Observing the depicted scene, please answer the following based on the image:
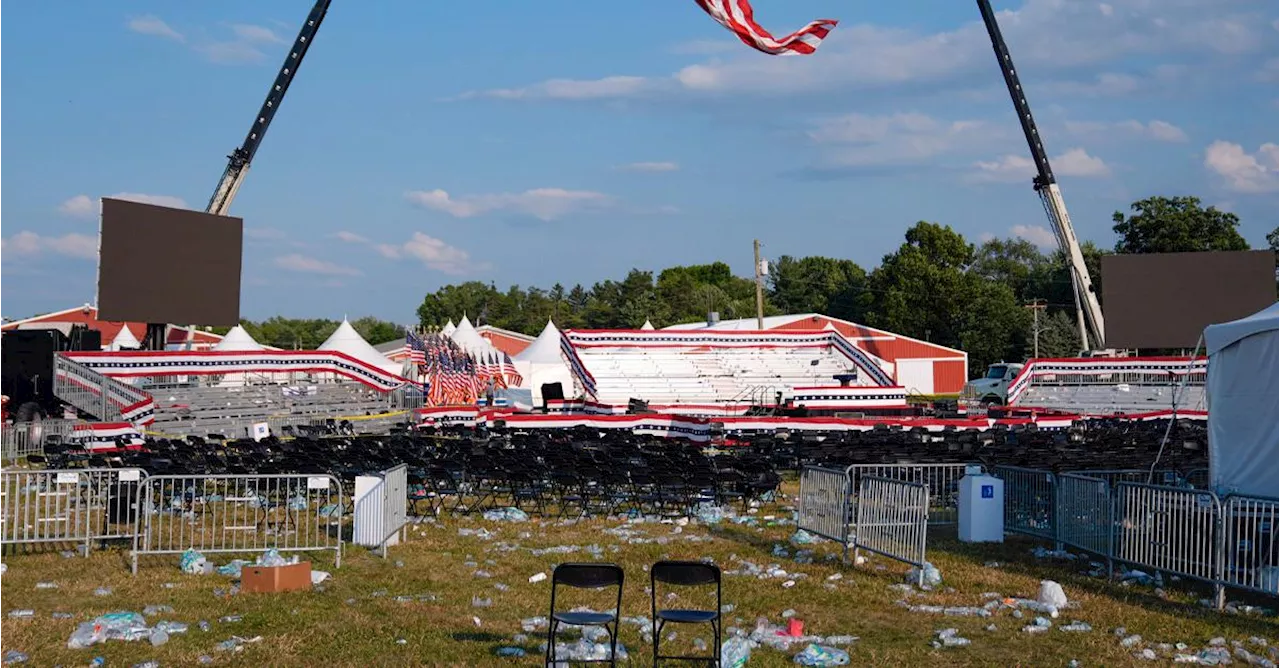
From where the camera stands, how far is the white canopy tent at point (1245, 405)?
12673 millimetres

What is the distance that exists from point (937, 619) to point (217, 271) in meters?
34.3

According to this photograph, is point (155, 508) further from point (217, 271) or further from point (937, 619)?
point (217, 271)

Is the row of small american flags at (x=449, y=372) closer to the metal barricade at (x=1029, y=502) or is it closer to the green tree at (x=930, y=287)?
the metal barricade at (x=1029, y=502)

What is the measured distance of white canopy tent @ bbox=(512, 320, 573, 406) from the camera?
53031mm

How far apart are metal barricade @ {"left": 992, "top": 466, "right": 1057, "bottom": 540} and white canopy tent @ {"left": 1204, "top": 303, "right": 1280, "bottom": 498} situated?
5.91 ft

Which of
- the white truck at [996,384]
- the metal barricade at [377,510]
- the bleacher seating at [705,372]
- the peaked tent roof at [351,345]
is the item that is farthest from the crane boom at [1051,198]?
the metal barricade at [377,510]

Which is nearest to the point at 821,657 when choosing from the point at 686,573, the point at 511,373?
the point at 686,573

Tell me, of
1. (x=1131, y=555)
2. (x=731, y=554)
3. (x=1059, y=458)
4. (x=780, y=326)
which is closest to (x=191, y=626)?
(x=731, y=554)

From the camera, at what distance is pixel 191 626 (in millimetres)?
9109

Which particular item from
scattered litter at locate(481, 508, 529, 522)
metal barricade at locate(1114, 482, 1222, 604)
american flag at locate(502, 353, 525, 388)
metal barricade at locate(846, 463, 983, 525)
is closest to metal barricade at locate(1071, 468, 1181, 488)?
metal barricade at locate(846, 463, 983, 525)

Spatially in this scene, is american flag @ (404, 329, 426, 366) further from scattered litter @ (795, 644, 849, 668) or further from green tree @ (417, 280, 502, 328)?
green tree @ (417, 280, 502, 328)

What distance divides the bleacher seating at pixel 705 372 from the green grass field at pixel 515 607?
29.1m

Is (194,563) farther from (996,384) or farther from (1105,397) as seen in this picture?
(996,384)

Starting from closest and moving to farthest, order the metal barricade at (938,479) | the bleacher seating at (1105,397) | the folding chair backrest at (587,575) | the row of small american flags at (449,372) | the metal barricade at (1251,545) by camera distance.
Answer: the folding chair backrest at (587,575), the metal barricade at (1251,545), the metal barricade at (938,479), the row of small american flags at (449,372), the bleacher seating at (1105,397)
